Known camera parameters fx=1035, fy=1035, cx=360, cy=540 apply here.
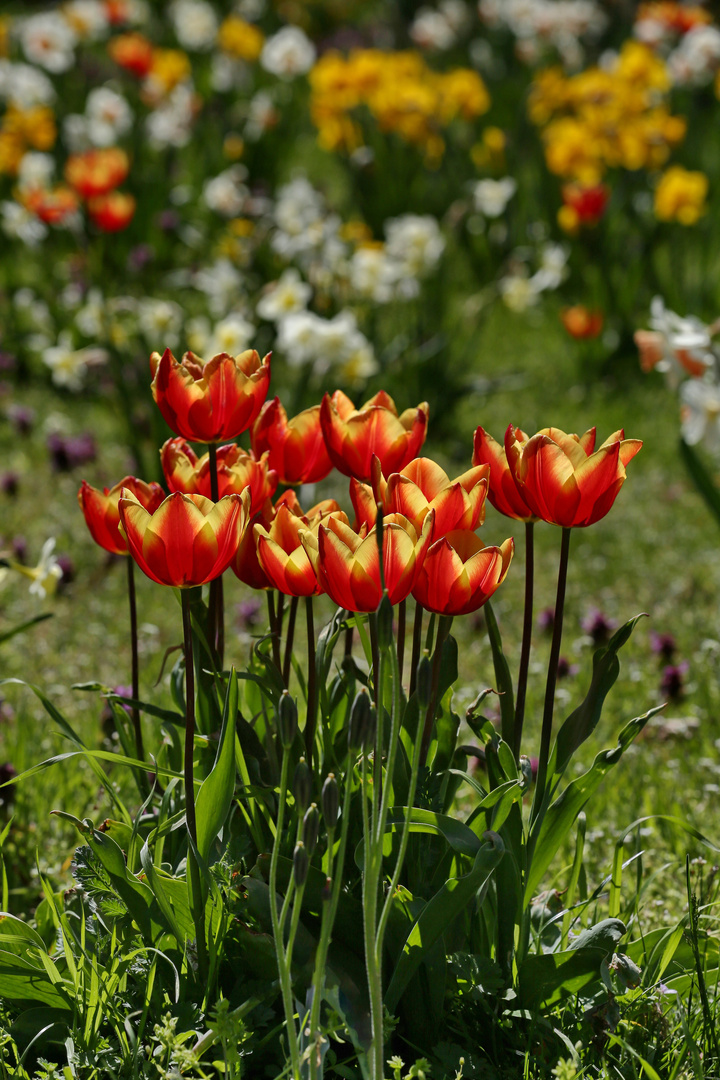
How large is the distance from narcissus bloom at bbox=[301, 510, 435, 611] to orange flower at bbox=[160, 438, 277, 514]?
0.76 feet

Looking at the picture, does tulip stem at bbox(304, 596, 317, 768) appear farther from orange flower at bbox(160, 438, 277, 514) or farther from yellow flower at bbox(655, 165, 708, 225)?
yellow flower at bbox(655, 165, 708, 225)

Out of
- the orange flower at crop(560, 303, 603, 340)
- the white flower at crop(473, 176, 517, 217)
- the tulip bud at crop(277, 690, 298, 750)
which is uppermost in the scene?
the tulip bud at crop(277, 690, 298, 750)

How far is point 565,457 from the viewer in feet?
4.00

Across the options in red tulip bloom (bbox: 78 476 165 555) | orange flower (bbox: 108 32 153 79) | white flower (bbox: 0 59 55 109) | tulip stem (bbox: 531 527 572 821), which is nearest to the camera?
tulip stem (bbox: 531 527 572 821)

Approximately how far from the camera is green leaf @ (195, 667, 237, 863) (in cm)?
124

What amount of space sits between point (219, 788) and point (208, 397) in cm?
50

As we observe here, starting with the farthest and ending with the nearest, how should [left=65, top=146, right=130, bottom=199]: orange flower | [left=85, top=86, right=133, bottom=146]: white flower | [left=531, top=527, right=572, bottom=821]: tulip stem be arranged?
[left=85, top=86, right=133, bottom=146]: white flower, [left=65, top=146, right=130, bottom=199]: orange flower, [left=531, top=527, right=572, bottom=821]: tulip stem

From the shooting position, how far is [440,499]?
125 centimetres

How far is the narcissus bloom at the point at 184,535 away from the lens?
46.2 inches

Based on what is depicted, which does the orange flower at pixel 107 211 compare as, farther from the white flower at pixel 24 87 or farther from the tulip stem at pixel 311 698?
the tulip stem at pixel 311 698

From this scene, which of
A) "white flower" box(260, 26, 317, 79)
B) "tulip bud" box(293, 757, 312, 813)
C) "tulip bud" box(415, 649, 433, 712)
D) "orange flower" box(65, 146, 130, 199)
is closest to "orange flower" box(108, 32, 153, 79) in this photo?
"white flower" box(260, 26, 317, 79)

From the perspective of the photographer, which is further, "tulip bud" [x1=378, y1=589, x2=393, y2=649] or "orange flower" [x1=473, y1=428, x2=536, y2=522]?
"orange flower" [x1=473, y1=428, x2=536, y2=522]

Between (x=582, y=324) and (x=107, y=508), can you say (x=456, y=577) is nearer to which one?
(x=107, y=508)

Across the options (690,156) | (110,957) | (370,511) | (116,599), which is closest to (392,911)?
(110,957)
